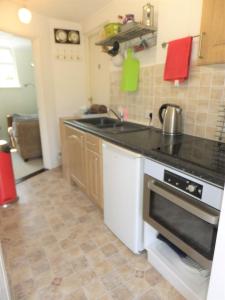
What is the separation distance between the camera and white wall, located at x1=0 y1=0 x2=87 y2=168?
2.79m

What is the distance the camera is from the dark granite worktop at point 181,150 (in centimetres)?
107

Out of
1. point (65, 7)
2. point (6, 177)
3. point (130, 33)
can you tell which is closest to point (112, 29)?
point (130, 33)

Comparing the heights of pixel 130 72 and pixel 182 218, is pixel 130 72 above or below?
above

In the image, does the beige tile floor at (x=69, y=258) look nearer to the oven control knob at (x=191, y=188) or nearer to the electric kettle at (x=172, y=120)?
the oven control knob at (x=191, y=188)

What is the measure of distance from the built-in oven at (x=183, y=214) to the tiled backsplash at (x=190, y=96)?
683 mm

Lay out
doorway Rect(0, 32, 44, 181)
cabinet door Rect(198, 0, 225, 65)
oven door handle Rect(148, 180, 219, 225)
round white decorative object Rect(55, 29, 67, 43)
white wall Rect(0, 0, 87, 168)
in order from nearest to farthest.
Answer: oven door handle Rect(148, 180, 219, 225)
cabinet door Rect(198, 0, 225, 65)
white wall Rect(0, 0, 87, 168)
round white decorative object Rect(55, 29, 67, 43)
doorway Rect(0, 32, 44, 181)

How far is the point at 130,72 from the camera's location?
7.61ft

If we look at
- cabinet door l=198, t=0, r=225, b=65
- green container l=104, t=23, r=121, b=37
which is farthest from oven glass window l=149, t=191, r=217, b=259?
green container l=104, t=23, r=121, b=37

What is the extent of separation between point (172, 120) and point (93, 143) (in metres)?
0.80

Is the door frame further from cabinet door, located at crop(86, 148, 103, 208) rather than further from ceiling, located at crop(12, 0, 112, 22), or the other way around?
cabinet door, located at crop(86, 148, 103, 208)

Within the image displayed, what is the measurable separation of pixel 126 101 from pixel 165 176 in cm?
155

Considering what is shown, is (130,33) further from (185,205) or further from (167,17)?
(185,205)

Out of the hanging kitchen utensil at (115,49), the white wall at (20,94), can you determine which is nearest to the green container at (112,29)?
the hanging kitchen utensil at (115,49)

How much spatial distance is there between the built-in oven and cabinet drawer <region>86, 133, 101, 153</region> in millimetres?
699
